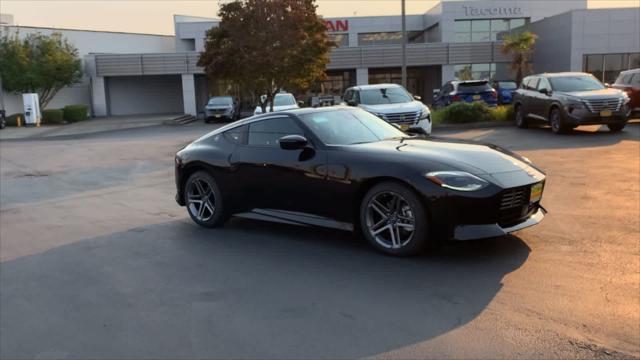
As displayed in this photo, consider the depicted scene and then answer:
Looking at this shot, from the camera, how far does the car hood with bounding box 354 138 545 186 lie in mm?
5434

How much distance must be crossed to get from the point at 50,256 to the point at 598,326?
5.38 m

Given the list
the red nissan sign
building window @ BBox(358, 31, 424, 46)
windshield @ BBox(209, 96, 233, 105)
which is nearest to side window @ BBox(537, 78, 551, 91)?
windshield @ BBox(209, 96, 233, 105)

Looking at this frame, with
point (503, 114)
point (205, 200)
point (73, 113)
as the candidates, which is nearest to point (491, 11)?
point (503, 114)

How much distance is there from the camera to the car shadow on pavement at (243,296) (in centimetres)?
399

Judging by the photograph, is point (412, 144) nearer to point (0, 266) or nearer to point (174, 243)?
point (174, 243)

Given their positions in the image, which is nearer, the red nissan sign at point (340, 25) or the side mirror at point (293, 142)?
the side mirror at point (293, 142)

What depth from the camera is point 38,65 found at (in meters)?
41.3

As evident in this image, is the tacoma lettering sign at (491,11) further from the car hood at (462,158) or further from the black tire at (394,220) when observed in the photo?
the black tire at (394,220)

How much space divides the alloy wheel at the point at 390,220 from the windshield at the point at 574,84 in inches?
505

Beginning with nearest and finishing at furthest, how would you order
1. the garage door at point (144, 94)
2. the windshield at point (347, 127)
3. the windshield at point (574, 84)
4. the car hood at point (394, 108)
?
the windshield at point (347, 127), the car hood at point (394, 108), the windshield at point (574, 84), the garage door at point (144, 94)

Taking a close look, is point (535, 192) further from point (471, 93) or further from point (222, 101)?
point (222, 101)

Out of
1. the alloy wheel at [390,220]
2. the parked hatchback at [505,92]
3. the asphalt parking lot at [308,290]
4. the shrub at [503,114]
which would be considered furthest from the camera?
the parked hatchback at [505,92]

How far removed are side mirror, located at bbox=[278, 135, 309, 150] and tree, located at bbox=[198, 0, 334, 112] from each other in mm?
12472

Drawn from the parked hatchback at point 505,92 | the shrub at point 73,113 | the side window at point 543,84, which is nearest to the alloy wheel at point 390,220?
the side window at point 543,84
